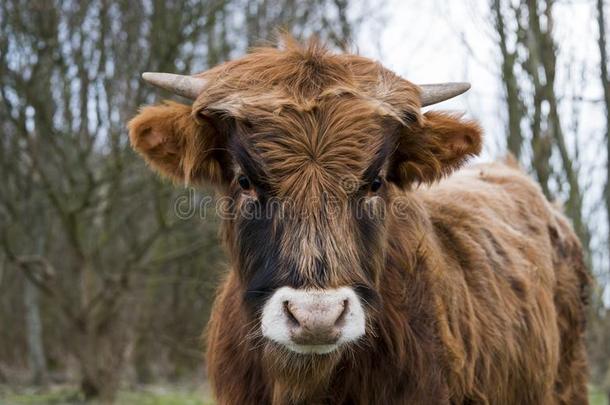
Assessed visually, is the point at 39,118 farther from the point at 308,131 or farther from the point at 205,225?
the point at 308,131

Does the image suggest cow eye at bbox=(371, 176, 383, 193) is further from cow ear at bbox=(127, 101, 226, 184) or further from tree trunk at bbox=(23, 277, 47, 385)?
tree trunk at bbox=(23, 277, 47, 385)

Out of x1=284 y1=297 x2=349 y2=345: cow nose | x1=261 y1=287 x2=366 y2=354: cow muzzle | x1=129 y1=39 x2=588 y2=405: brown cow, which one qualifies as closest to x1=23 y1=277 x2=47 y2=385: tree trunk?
x1=129 y1=39 x2=588 y2=405: brown cow

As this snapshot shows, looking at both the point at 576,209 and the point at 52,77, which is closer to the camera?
the point at 576,209

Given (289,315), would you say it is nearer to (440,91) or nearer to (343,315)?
(343,315)

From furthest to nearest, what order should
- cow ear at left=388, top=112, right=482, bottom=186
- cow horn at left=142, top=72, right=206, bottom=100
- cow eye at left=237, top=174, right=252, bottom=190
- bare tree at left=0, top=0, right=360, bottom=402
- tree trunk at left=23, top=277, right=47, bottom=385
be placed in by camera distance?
tree trunk at left=23, top=277, right=47, bottom=385 < bare tree at left=0, top=0, right=360, bottom=402 < cow ear at left=388, top=112, right=482, bottom=186 < cow horn at left=142, top=72, right=206, bottom=100 < cow eye at left=237, top=174, right=252, bottom=190

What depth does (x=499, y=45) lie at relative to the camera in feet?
34.5

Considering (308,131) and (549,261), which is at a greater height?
(308,131)

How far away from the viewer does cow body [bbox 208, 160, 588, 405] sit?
406cm

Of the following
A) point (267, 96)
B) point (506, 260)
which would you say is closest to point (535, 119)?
point (506, 260)

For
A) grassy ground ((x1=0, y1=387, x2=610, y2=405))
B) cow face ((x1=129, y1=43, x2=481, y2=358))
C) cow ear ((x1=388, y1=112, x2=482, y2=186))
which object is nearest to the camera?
cow face ((x1=129, y1=43, x2=481, y2=358))

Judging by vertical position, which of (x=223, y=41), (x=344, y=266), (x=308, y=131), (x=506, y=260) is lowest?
(x=506, y=260)

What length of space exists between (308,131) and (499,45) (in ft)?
24.0
